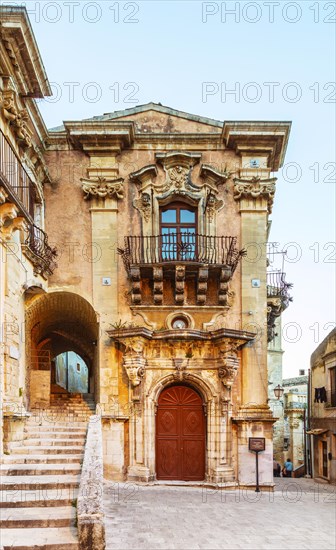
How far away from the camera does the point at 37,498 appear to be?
28.0ft

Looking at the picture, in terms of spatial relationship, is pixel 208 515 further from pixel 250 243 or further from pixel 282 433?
pixel 282 433

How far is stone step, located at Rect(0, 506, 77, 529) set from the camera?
25.3 ft

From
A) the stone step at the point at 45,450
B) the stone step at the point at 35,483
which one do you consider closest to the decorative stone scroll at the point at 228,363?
the stone step at the point at 45,450

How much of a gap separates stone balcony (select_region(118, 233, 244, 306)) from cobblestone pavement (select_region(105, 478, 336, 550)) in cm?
526

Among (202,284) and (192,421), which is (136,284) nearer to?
(202,284)

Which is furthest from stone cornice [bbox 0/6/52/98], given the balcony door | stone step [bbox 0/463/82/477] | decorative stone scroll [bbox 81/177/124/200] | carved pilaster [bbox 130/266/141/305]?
stone step [bbox 0/463/82/477]

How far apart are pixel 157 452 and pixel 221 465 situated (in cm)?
184

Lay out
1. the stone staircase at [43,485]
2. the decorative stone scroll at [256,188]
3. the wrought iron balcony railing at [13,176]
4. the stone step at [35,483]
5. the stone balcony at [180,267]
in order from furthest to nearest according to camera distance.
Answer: the decorative stone scroll at [256,188] → the stone balcony at [180,267] → the wrought iron balcony railing at [13,176] → the stone step at [35,483] → the stone staircase at [43,485]

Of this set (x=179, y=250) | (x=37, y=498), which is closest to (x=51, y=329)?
(x=179, y=250)

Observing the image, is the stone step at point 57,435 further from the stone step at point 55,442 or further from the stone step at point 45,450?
the stone step at point 45,450

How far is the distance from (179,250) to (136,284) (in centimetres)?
158

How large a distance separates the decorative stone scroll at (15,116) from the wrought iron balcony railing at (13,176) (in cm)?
67

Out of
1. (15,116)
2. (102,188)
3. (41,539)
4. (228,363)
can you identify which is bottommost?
(41,539)

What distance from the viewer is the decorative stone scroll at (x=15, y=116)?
476 inches
